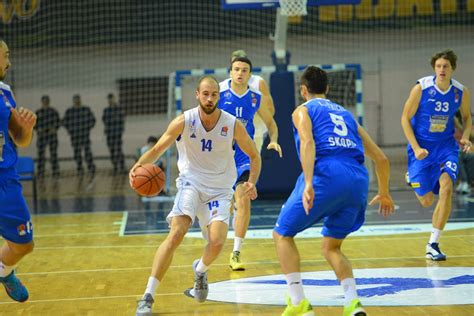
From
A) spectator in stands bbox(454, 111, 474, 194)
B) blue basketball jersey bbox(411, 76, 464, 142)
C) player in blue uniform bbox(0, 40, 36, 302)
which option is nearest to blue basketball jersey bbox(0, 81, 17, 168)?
player in blue uniform bbox(0, 40, 36, 302)

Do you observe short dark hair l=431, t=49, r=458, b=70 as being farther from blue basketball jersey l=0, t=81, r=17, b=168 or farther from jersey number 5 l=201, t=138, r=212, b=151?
blue basketball jersey l=0, t=81, r=17, b=168

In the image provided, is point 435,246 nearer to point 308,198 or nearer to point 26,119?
point 308,198

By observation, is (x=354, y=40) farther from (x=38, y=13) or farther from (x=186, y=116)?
(x=186, y=116)

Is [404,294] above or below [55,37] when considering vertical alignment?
below

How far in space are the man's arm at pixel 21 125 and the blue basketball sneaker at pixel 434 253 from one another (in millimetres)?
4647

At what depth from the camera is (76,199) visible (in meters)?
18.2

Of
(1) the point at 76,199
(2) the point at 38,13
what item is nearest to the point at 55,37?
(2) the point at 38,13

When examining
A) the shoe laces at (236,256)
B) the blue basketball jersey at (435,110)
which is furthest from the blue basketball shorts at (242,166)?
the blue basketball jersey at (435,110)

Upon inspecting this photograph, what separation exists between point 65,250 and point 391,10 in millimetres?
16882

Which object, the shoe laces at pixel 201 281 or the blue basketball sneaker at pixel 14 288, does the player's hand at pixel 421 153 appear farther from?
the blue basketball sneaker at pixel 14 288

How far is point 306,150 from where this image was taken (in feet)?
19.0

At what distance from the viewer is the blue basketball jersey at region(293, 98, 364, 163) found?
19.4 ft

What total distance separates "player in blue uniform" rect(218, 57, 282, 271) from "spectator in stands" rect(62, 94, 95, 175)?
513 inches

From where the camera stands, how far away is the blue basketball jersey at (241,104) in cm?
942
